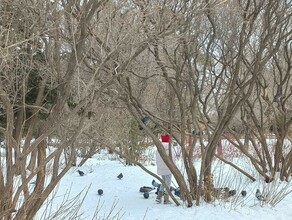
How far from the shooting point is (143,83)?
32.7 feet

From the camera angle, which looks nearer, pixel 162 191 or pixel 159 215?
pixel 159 215

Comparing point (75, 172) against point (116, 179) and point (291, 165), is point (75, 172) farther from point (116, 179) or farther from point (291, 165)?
point (291, 165)

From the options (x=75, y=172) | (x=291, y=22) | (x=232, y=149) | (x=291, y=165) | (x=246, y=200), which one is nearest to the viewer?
(x=246, y=200)

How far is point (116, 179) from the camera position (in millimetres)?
12586

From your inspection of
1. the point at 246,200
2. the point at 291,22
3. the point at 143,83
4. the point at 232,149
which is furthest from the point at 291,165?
the point at 232,149

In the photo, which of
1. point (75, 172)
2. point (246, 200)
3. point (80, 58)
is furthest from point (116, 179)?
point (80, 58)

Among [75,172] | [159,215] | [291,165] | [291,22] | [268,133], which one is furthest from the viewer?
[75,172]

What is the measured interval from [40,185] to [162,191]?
407 centimetres

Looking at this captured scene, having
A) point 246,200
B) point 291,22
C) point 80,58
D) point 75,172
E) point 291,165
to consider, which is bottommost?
point 75,172

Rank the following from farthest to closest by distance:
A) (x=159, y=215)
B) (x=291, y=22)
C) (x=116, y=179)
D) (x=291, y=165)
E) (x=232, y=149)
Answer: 1. (x=232, y=149)
2. (x=116, y=179)
3. (x=291, y=165)
4. (x=291, y=22)
5. (x=159, y=215)

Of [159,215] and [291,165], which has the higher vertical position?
[291,165]

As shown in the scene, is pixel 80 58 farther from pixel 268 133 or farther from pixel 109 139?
pixel 109 139

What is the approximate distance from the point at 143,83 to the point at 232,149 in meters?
8.58

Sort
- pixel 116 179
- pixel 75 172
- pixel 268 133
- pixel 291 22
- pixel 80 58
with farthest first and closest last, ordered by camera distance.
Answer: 1. pixel 75 172
2. pixel 268 133
3. pixel 116 179
4. pixel 291 22
5. pixel 80 58
